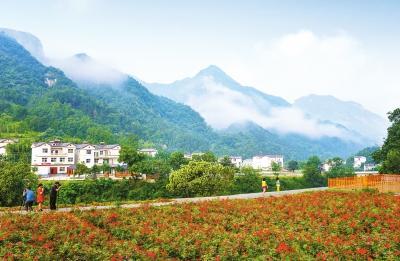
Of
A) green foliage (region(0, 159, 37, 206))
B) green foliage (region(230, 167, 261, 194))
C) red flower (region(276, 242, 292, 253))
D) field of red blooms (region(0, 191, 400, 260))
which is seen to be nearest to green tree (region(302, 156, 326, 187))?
green foliage (region(230, 167, 261, 194))

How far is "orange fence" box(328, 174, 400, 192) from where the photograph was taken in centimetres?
3694

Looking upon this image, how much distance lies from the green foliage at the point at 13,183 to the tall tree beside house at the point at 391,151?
4874 centimetres

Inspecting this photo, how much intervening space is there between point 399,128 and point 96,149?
81432 mm

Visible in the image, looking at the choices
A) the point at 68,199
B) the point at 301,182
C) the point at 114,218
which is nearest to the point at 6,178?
the point at 68,199

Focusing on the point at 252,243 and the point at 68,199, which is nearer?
the point at 252,243

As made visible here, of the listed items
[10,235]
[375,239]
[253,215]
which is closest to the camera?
[10,235]

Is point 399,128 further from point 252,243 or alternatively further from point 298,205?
point 252,243

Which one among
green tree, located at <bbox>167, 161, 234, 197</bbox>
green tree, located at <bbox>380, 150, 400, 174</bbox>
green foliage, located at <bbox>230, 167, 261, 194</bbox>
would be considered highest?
green tree, located at <bbox>380, 150, 400, 174</bbox>

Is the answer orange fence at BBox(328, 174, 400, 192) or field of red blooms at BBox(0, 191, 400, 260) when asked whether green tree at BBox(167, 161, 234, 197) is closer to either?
orange fence at BBox(328, 174, 400, 192)

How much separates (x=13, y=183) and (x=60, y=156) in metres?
48.1

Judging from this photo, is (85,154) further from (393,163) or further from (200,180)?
(393,163)

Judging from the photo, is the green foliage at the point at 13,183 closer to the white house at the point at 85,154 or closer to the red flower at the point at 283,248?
the red flower at the point at 283,248

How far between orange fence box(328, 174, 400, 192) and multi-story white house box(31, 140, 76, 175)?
7774 centimetres

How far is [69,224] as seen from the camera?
15.6 m
